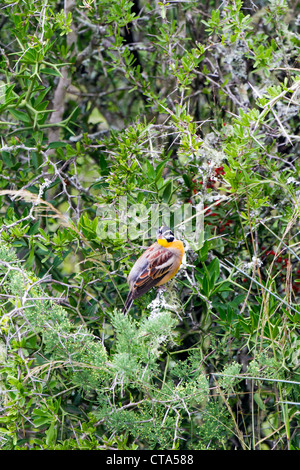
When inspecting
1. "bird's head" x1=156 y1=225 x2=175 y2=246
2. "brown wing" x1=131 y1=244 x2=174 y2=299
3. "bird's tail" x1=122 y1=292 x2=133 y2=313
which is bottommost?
"bird's tail" x1=122 y1=292 x2=133 y2=313

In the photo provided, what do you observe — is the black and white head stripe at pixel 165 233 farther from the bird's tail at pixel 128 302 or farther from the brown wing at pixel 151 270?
the bird's tail at pixel 128 302

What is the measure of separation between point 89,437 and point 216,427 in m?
0.58

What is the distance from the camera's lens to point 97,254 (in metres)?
2.41

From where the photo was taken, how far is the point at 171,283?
267cm

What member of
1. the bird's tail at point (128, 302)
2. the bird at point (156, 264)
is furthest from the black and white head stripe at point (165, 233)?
the bird's tail at point (128, 302)

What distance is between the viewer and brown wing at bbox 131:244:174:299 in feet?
8.05

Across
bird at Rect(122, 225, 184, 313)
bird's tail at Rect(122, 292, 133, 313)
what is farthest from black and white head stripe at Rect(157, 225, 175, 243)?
bird's tail at Rect(122, 292, 133, 313)

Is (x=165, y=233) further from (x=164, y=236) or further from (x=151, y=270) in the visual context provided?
(x=151, y=270)

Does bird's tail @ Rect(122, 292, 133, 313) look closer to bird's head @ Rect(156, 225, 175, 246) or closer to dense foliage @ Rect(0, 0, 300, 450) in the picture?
dense foliage @ Rect(0, 0, 300, 450)

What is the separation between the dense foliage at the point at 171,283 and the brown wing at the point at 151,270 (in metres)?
0.08

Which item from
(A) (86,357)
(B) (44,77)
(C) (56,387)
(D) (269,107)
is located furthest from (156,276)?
(B) (44,77)

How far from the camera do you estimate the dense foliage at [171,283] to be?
2.13 metres

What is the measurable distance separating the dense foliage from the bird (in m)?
0.06
